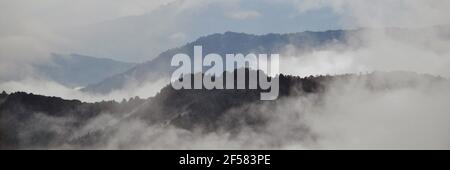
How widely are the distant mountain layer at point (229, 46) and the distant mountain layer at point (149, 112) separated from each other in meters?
0.75

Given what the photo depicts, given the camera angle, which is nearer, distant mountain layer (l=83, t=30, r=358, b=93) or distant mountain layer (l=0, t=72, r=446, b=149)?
distant mountain layer (l=83, t=30, r=358, b=93)

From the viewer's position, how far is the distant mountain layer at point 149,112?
631 inches

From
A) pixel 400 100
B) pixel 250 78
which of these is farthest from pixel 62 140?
pixel 400 100

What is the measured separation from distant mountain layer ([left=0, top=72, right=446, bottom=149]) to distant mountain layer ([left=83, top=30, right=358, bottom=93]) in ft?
2.45

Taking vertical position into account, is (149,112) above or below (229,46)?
below

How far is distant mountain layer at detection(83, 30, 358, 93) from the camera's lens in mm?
15227

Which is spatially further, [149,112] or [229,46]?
[149,112]

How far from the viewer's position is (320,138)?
1631cm

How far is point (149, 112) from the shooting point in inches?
685

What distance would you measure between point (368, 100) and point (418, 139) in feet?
12.1

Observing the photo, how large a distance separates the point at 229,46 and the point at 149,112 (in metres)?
3.85

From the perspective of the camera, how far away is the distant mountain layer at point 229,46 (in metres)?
15.2

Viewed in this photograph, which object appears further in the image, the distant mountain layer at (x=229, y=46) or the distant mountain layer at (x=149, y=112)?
the distant mountain layer at (x=149, y=112)
